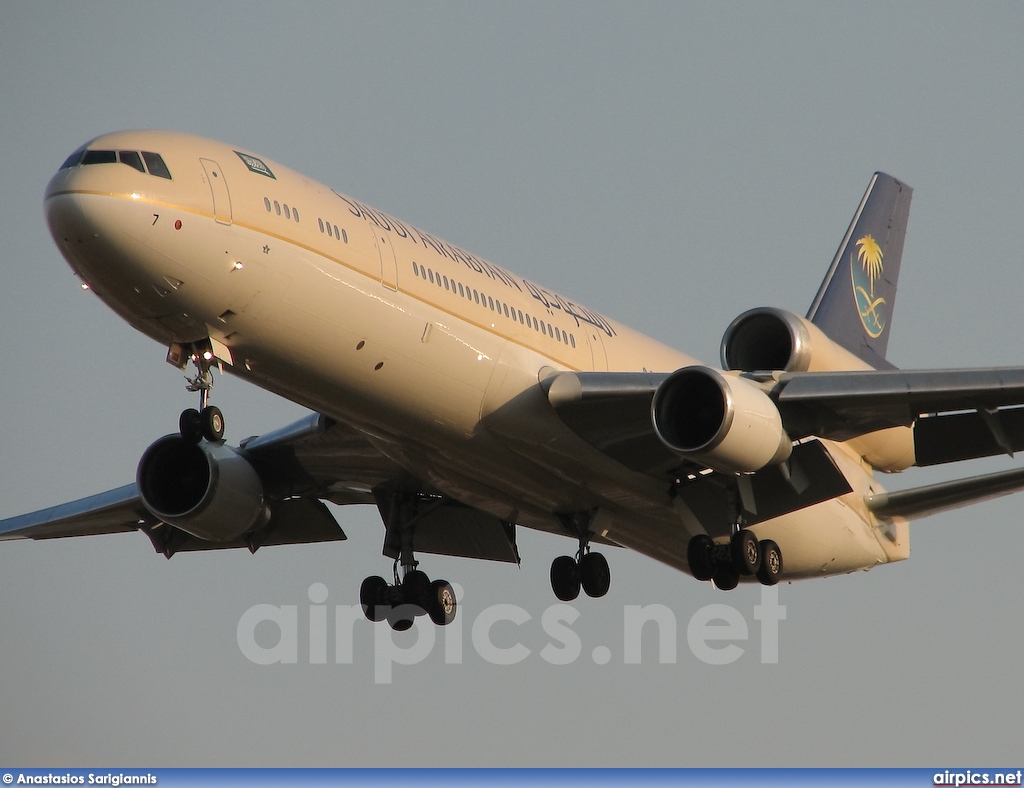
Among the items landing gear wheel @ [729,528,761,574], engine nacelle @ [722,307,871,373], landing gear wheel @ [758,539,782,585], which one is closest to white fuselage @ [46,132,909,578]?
landing gear wheel @ [729,528,761,574]

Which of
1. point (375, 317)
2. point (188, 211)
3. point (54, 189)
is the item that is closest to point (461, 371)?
point (375, 317)

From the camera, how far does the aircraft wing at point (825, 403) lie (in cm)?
2427

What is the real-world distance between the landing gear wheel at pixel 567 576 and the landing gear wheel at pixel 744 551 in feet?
12.0

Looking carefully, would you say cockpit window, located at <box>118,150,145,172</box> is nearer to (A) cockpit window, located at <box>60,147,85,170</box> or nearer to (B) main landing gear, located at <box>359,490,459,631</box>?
(A) cockpit window, located at <box>60,147,85,170</box>

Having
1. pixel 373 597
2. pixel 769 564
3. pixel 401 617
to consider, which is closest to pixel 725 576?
pixel 769 564

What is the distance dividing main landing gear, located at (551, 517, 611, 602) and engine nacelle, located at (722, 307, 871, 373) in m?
4.39

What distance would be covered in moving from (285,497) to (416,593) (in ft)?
10.6

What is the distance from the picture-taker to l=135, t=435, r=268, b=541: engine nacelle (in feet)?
93.1

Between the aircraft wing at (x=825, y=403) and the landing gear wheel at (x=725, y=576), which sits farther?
the landing gear wheel at (x=725, y=576)

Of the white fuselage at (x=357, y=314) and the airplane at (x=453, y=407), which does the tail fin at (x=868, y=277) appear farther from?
the white fuselage at (x=357, y=314)

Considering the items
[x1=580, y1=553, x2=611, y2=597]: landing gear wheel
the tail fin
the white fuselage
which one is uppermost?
the tail fin

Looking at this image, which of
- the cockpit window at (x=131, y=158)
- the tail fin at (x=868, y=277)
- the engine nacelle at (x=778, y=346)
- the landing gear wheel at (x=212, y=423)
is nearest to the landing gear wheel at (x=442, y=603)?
the engine nacelle at (x=778, y=346)

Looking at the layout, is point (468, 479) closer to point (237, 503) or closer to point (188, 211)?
point (237, 503)

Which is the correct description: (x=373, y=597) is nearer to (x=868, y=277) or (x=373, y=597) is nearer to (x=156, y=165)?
(x=156, y=165)
